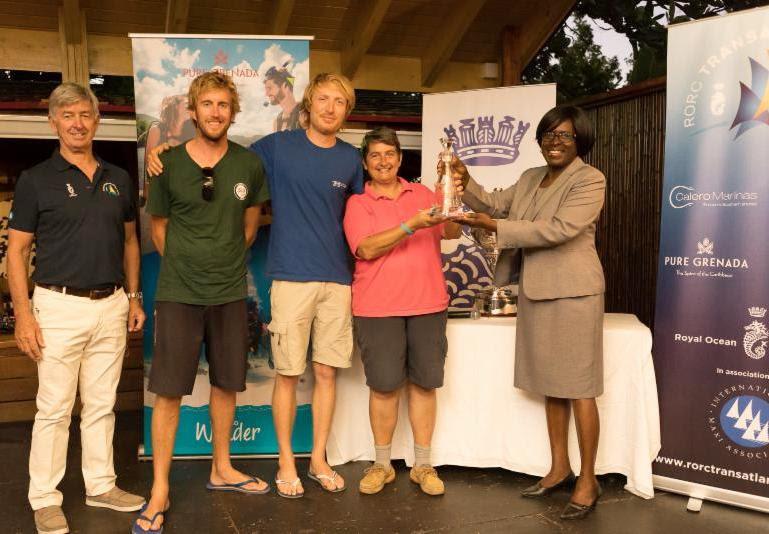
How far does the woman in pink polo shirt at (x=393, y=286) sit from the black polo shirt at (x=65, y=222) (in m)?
0.97

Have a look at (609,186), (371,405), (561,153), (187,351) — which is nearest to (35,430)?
(187,351)

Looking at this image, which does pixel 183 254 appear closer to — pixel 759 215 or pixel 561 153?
pixel 561 153

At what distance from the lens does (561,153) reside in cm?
273

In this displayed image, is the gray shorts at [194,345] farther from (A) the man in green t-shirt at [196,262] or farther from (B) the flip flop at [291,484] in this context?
(B) the flip flop at [291,484]

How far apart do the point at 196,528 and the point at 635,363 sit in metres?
1.92

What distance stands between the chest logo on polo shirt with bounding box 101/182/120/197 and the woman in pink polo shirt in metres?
0.92

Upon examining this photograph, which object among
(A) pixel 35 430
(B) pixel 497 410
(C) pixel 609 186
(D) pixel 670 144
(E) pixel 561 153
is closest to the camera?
(A) pixel 35 430

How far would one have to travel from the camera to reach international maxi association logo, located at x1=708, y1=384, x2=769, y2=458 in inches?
109

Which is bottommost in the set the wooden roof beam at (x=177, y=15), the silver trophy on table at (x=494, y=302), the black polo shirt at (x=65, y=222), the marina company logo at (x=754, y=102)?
the silver trophy on table at (x=494, y=302)

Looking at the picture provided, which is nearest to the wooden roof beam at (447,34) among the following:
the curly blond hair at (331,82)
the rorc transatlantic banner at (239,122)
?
the rorc transatlantic banner at (239,122)

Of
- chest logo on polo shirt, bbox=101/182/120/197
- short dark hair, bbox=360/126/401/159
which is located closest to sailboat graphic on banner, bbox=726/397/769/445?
short dark hair, bbox=360/126/401/159

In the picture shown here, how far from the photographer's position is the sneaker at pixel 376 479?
9.70ft

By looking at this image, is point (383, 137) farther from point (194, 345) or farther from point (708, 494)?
point (708, 494)

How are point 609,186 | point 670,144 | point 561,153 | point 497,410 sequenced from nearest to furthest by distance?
point 561,153, point 670,144, point 497,410, point 609,186
